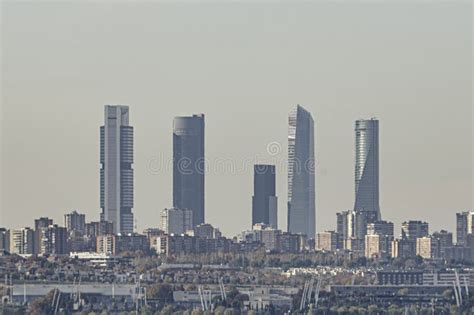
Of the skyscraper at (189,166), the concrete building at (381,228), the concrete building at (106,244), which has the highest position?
the skyscraper at (189,166)

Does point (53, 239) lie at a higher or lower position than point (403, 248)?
higher

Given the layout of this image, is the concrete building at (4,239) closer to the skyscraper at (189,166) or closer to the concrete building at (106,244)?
the concrete building at (106,244)

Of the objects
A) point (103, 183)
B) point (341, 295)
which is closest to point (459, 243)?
point (103, 183)

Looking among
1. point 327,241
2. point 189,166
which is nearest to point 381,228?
point 327,241

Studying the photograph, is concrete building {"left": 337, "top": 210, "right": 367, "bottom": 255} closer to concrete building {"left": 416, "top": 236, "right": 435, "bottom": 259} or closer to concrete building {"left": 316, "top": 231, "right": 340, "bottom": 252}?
concrete building {"left": 316, "top": 231, "right": 340, "bottom": 252}

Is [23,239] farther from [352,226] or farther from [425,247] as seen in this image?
[352,226]

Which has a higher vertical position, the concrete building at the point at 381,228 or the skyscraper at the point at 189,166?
the skyscraper at the point at 189,166

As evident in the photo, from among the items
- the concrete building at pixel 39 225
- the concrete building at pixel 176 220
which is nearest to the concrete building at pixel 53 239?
the concrete building at pixel 39 225
